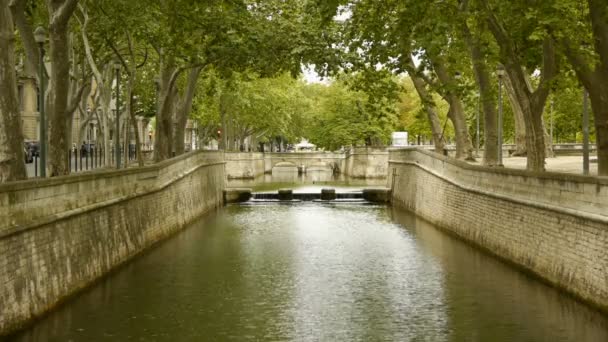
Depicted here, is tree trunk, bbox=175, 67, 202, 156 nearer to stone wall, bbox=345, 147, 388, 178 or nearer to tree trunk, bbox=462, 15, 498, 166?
tree trunk, bbox=462, 15, 498, 166

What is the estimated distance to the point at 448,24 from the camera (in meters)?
24.4

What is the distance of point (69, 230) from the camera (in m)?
20.3

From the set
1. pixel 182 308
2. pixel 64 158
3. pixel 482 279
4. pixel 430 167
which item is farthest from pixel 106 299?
pixel 430 167

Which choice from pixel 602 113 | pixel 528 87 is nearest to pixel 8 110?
pixel 602 113

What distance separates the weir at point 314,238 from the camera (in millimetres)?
17797

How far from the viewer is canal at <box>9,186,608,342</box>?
17547 mm

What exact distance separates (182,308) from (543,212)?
9.21 m

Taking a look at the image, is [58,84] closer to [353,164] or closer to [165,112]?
[165,112]

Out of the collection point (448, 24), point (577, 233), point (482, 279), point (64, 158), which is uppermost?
point (448, 24)

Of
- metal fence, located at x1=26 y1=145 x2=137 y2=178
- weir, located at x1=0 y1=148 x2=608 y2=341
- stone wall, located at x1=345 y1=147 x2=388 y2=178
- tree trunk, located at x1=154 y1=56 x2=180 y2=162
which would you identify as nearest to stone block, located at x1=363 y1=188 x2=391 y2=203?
weir, located at x1=0 y1=148 x2=608 y2=341

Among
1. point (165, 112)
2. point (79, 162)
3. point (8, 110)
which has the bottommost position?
point (79, 162)

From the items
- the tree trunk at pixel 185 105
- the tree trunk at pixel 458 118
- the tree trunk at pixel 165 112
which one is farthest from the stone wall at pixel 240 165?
the tree trunk at pixel 458 118

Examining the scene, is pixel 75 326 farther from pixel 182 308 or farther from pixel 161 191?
pixel 161 191

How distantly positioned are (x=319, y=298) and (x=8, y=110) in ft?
26.7
